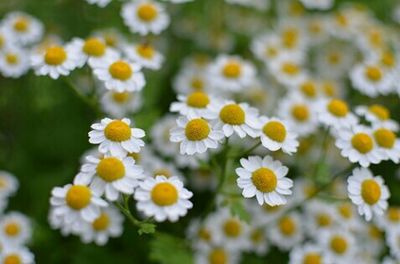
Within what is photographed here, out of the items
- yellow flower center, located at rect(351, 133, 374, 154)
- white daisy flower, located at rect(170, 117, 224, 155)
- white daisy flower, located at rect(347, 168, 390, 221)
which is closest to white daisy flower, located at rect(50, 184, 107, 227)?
white daisy flower, located at rect(170, 117, 224, 155)

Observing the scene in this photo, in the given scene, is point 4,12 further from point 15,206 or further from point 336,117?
point 336,117

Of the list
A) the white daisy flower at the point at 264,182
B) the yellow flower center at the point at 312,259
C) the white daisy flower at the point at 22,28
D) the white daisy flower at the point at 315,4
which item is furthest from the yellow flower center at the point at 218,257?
the white daisy flower at the point at 315,4

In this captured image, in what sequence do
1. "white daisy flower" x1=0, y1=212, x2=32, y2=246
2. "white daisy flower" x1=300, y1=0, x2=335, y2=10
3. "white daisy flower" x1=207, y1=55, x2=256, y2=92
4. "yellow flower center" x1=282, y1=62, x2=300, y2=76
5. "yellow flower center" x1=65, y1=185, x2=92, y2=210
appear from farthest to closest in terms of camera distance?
"white daisy flower" x1=300, y1=0, x2=335, y2=10 < "yellow flower center" x1=282, y1=62, x2=300, y2=76 < "white daisy flower" x1=207, y1=55, x2=256, y2=92 < "white daisy flower" x1=0, y1=212, x2=32, y2=246 < "yellow flower center" x1=65, y1=185, x2=92, y2=210

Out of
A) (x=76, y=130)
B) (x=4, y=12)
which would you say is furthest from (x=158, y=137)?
(x=4, y=12)

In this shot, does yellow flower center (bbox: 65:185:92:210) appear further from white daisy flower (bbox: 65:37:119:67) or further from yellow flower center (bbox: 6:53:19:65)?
yellow flower center (bbox: 6:53:19:65)

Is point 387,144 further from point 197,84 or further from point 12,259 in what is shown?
point 12,259

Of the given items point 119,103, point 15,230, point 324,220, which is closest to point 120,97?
point 119,103

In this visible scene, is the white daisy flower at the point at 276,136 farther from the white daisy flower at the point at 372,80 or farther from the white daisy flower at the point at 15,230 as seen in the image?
the white daisy flower at the point at 15,230
